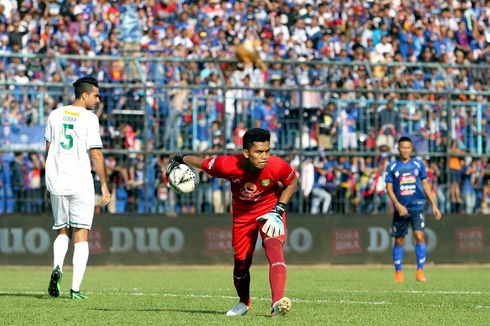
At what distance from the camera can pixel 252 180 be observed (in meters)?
9.80

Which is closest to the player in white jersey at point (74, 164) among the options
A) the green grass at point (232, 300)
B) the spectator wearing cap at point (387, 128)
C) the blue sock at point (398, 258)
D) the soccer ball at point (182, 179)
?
the green grass at point (232, 300)

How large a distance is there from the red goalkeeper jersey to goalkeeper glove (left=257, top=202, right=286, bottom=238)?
257 mm

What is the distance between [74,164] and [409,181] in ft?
23.6

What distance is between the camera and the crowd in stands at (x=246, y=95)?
21078 mm

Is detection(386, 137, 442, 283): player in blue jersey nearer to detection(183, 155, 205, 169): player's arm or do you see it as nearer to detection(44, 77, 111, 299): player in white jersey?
detection(44, 77, 111, 299): player in white jersey

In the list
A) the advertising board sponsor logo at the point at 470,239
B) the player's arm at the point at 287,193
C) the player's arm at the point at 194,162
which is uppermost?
the player's arm at the point at 194,162

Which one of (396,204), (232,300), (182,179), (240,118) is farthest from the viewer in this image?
(240,118)

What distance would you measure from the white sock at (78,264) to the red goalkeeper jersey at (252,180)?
2256mm

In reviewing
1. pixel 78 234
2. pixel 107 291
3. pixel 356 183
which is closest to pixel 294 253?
pixel 356 183

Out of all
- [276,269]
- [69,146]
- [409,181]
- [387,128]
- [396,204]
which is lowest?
[276,269]

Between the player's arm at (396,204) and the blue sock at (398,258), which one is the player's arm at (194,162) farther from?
the blue sock at (398,258)

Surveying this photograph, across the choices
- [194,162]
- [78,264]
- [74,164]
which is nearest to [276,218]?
[194,162]

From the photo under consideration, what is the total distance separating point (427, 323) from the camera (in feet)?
29.8

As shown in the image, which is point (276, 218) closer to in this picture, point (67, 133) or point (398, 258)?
point (67, 133)
